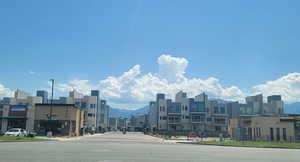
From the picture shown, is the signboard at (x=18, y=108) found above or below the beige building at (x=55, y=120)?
above

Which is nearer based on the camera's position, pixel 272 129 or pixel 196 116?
pixel 272 129

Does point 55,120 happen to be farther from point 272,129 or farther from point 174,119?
point 174,119

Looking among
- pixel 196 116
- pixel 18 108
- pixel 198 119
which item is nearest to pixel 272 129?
pixel 18 108

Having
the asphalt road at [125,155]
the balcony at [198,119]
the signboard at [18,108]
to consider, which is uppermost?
the signboard at [18,108]

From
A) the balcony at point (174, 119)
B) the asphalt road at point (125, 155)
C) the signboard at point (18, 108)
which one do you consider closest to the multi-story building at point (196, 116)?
the balcony at point (174, 119)

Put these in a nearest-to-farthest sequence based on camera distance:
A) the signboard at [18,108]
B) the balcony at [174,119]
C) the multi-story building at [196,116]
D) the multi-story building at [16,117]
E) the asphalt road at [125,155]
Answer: the asphalt road at [125,155]
the multi-story building at [16,117]
the signboard at [18,108]
the multi-story building at [196,116]
the balcony at [174,119]

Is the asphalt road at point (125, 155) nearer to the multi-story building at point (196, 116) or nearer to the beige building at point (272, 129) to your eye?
the beige building at point (272, 129)

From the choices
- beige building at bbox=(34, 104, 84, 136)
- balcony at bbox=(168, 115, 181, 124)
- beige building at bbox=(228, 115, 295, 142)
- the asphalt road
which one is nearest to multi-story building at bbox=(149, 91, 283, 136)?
balcony at bbox=(168, 115, 181, 124)

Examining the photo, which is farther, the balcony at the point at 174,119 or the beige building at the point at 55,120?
the balcony at the point at 174,119

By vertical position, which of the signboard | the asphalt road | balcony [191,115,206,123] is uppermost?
the signboard

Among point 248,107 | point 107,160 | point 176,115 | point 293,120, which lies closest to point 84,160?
point 107,160

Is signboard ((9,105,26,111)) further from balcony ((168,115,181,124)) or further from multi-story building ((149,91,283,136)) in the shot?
balcony ((168,115,181,124))

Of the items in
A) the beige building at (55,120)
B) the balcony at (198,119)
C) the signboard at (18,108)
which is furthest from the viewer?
the balcony at (198,119)

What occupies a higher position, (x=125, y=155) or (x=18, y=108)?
(x=18, y=108)
